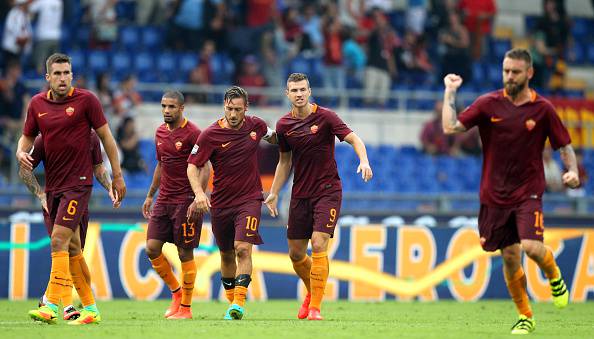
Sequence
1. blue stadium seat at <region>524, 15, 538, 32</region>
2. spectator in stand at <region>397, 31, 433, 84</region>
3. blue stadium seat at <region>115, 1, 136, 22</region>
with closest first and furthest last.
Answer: blue stadium seat at <region>115, 1, 136, 22</region> < spectator in stand at <region>397, 31, 433, 84</region> < blue stadium seat at <region>524, 15, 538, 32</region>

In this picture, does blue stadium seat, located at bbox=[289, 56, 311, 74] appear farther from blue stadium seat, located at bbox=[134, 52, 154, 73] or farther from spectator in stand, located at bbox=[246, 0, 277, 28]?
blue stadium seat, located at bbox=[134, 52, 154, 73]

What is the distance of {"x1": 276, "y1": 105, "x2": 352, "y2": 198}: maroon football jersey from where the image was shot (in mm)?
12992

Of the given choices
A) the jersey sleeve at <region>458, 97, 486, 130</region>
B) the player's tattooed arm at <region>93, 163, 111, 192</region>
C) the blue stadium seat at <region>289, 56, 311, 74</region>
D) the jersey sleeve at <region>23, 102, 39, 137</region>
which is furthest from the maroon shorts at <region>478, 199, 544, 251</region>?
the blue stadium seat at <region>289, 56, 311, 74</region>

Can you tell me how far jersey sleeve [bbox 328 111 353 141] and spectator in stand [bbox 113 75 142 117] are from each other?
8.48 meters

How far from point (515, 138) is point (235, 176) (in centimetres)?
337

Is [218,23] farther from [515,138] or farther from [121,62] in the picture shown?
[515,138]

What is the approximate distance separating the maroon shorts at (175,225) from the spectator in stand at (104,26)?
10557mm

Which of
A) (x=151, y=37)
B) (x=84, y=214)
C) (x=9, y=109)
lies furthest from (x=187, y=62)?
(x=84, y=214)

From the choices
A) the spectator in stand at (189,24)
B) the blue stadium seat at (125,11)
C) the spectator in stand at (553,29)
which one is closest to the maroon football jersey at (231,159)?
the spectator in stand at (189,24)

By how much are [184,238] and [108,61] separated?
10828 mm

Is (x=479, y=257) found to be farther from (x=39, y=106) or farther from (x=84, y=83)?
(x=39, y=106)

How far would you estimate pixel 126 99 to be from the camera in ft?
69.3

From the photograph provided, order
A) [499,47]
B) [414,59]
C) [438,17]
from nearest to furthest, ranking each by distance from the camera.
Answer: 1. [414,59]
2. [438,17]
3. [499,47]

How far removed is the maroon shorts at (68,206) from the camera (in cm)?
1164
